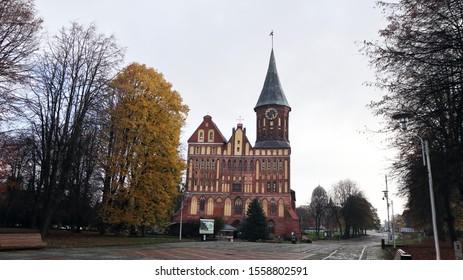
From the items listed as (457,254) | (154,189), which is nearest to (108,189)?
(154,189)

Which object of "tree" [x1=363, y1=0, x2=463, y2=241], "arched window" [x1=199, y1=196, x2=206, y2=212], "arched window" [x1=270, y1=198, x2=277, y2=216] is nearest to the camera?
"tree" [x1=363, y1=0, x2=463, y2=241]

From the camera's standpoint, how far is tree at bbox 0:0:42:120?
12562mm

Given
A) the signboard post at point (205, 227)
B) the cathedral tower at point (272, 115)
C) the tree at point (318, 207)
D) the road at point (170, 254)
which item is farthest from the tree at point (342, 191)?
the road at point (170, 254)

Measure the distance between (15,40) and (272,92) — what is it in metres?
47.4

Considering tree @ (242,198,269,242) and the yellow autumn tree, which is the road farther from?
tree @ (242,198,269,242)

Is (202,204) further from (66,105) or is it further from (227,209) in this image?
(66,105)

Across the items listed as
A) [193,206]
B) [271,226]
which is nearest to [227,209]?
[193,206]

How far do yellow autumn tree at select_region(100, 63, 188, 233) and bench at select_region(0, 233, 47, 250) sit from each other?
786cm

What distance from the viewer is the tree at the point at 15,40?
12562 mm

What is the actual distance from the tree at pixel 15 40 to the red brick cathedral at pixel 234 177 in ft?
115

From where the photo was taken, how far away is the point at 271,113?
5616 cm

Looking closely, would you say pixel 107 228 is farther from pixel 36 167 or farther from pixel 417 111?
pixel 417 111

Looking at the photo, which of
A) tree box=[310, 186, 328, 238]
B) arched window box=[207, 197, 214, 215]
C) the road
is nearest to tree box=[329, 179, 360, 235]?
tree box=[310, 186, 328, 238]

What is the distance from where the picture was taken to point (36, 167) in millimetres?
24125
